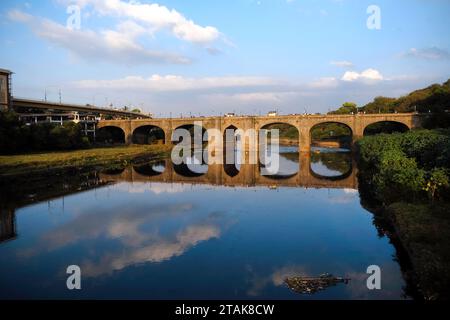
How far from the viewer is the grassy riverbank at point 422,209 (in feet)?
36.8

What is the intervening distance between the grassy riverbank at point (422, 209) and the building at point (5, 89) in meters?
59.2

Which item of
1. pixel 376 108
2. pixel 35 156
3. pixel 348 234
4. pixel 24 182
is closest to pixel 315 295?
pixel 348 234

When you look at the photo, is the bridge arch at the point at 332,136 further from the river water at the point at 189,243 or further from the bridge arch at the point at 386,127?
the river water at the point at 189,243

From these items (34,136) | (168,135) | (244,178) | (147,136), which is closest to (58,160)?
(34,136)

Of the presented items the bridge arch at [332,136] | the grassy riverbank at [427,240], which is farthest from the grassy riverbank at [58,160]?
the bridge arch at [332,136]

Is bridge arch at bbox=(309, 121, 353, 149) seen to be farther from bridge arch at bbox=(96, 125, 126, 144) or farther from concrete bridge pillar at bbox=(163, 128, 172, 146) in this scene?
bridge arch at bbox=(96, 125, 126, 144)

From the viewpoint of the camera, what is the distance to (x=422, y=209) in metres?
17.3

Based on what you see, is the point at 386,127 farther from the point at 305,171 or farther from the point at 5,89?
the point at 5,89

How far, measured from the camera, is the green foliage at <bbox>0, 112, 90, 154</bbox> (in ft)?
157

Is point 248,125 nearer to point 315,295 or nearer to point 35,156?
point 35,156

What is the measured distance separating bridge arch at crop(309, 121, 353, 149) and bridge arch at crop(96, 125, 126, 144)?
4428 cm

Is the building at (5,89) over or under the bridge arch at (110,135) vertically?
over

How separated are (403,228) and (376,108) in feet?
301
